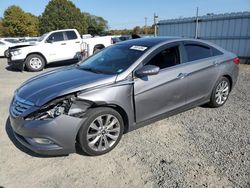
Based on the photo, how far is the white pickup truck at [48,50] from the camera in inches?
408

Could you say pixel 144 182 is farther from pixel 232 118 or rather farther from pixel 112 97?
pixel 232 118

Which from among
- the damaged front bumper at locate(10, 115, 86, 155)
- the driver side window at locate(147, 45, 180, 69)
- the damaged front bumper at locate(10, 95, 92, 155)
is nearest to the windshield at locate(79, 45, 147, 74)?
the driver side window at locate(147, 45, 180, 69)

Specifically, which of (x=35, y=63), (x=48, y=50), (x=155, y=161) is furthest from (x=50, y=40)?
(x=155, y=161)

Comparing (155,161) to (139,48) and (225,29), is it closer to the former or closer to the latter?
(139,48)

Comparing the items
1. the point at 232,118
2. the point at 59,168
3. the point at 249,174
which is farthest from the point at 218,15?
the point at 59,168

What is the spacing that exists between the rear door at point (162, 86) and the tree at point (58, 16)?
135 ft

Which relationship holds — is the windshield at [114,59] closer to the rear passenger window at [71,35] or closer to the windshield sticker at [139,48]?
the windshield sticker at [139,48]

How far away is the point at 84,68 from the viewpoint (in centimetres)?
409

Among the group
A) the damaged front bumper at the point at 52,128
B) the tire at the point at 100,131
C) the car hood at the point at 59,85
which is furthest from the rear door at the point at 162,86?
the damaged front bumper at the point at 52,128

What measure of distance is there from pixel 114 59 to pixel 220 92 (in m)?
2.43

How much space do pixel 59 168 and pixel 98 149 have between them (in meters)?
0.57

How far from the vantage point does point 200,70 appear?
4312 millimetres

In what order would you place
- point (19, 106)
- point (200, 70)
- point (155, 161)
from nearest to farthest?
point (155, 161), point (19, 106), point (200, 70)

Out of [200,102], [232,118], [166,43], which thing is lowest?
[232,118]
